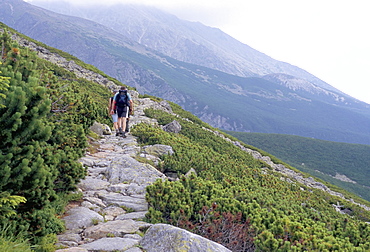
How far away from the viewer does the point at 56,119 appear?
8188mm

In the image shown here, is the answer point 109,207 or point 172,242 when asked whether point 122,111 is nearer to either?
→ point 109,207

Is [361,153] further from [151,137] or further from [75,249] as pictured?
[75,249]

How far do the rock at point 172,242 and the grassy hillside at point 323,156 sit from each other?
88591 mm

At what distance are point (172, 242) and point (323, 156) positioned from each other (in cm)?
11491

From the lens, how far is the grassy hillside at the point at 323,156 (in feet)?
287

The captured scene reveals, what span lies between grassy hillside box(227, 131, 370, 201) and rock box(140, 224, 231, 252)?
88591mm

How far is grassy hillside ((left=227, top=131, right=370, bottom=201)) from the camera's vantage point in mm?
87438

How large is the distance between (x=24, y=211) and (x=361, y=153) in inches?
5020

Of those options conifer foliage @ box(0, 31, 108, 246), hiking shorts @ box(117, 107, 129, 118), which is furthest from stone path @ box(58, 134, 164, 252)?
hiking shorts @ box(117, 107, 129, 118)

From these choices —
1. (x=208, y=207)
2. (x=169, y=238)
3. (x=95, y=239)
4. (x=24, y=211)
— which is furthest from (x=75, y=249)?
(x=208, y=207)

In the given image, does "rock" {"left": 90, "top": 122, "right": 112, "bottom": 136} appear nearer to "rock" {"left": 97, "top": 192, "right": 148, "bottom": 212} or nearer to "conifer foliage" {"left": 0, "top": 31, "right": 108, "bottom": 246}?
"rock" {"left": 97, "top": 192, "right": 148, "bottom": 212}

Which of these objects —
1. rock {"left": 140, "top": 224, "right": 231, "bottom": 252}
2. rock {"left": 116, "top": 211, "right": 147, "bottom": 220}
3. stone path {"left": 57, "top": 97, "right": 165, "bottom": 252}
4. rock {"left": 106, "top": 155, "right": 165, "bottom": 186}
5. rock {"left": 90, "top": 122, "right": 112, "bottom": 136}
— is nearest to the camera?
rock {"left": 140, "top": 224, "right": 231, "bottom": 252}

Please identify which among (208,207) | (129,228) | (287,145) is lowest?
(287,145)

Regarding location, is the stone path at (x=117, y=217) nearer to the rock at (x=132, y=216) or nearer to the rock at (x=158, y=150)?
the rock at (x=132, y=216)
